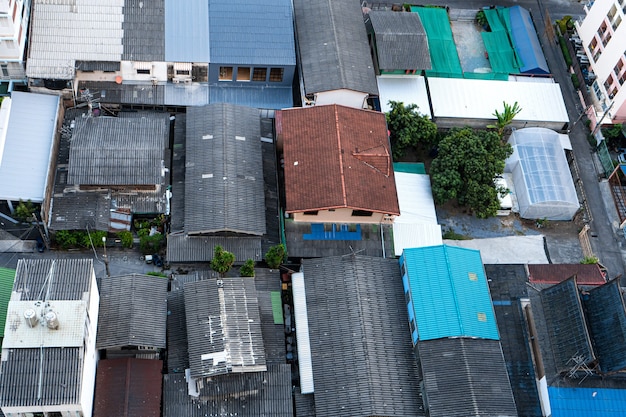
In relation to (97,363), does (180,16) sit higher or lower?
higher

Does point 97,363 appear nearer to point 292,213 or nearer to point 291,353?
point 291,353

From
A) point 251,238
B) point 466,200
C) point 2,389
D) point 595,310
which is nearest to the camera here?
point 2,389

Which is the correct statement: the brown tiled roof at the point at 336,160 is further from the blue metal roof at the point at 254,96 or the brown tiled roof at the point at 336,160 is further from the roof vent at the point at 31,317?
the roof vent at the point at 31,317

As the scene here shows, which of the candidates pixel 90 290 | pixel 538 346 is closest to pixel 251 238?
pixel 90 290

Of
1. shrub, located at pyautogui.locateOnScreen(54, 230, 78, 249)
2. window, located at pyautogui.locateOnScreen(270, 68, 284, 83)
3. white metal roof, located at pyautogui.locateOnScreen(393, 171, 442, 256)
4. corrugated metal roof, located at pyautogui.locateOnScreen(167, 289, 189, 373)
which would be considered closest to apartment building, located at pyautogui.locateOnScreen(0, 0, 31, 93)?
shrub, located at pyautogui.locateOnScreen(54, 230, 78, 249)

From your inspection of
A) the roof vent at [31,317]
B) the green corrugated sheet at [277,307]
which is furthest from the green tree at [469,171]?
the roof vent at [31,317]

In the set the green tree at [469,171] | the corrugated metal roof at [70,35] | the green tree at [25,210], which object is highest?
the corrugated metal roof at [70,35]
